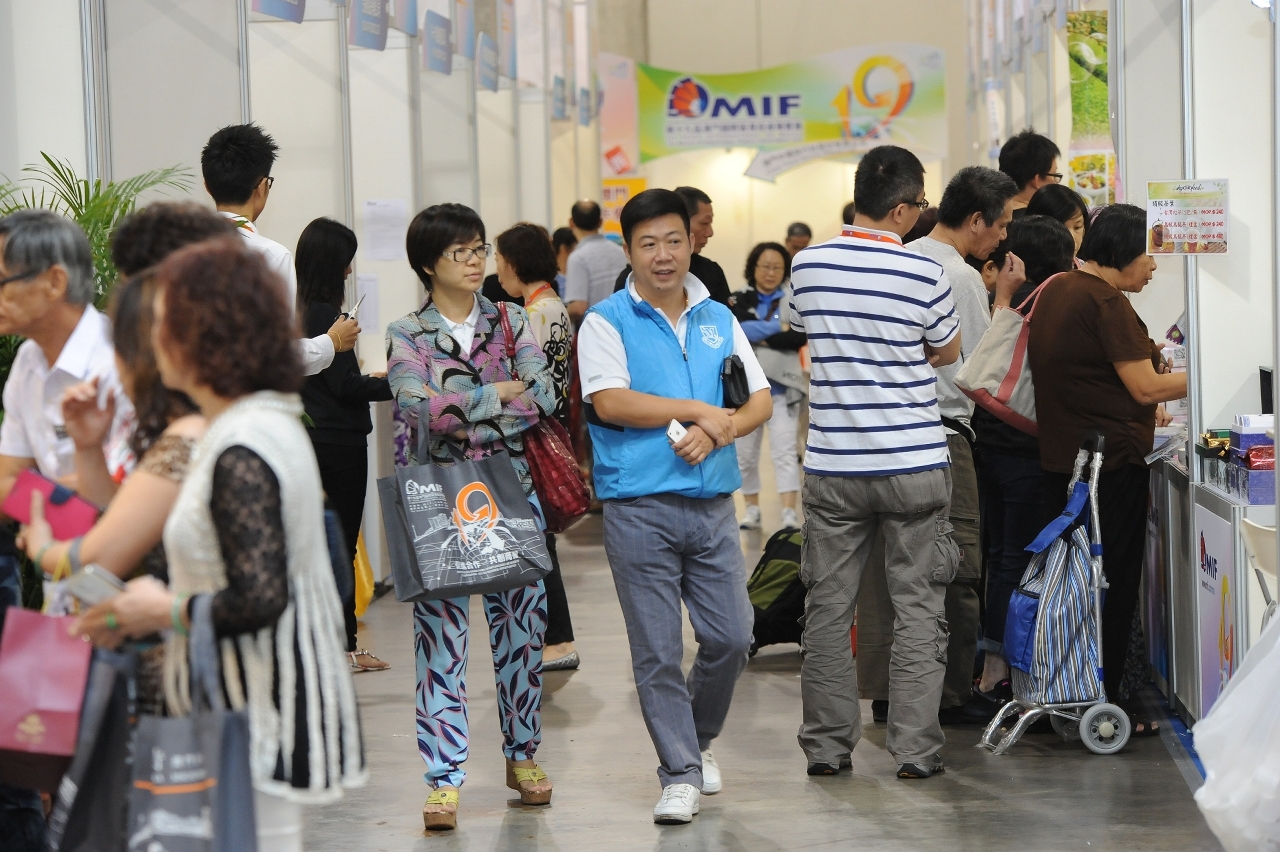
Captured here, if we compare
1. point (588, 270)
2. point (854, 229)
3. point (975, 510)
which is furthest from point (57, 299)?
point (588, 270)

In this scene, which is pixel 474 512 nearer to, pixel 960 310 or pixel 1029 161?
pixel 960 310

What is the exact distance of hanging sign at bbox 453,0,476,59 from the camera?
9.07 metres

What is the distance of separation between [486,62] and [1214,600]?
7205mm

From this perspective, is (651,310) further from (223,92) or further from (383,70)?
(383,70)

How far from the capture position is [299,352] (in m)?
2.23

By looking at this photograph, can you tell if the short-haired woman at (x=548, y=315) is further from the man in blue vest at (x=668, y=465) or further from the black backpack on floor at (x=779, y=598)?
the man in blue vest at (x=668, y=465)

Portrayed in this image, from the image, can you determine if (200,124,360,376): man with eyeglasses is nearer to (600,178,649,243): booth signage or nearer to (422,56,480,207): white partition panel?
(422,56,480,207): white partition panel

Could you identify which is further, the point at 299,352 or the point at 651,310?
the point at 651,310

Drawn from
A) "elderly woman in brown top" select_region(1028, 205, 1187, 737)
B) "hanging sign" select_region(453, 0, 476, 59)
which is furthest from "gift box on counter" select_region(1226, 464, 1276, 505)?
"hanging sign" select_region(453, 0, 476, 59)

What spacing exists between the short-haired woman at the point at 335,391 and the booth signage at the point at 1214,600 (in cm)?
267

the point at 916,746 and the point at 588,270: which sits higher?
the point at 588,270

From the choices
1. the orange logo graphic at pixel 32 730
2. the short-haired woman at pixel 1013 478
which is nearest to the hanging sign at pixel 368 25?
the short-haired woman at pixel 1013 478

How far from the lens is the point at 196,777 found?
209cm

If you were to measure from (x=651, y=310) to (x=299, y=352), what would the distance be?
1693 mm
